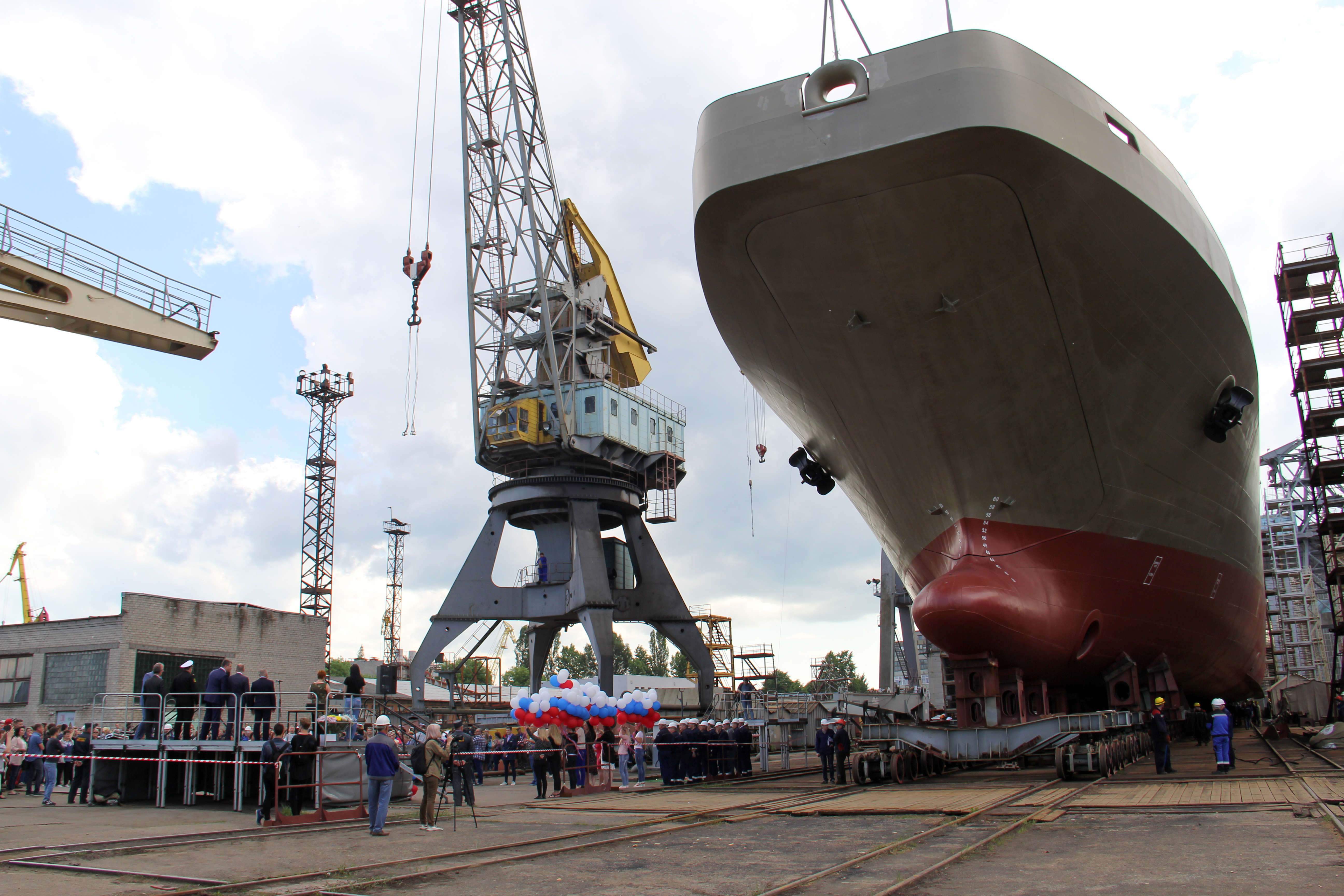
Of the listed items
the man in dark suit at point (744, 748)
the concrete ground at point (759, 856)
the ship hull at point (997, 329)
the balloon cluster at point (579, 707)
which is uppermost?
the ship hull at point (997, 329)

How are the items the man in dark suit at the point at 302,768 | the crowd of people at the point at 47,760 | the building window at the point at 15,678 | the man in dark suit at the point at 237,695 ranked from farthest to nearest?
the building window at the point at 15,678 → the crowd of people at the point at 47,760 → the man in dark suit at the point at 237,695 → the man in dark suit at the point at 302,768

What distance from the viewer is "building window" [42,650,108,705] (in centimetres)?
2320

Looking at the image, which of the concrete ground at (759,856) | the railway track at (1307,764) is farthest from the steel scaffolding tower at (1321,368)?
the concrete ground at (759,856)

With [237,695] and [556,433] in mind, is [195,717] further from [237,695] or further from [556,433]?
[556,433]

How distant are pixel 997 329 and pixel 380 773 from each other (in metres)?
8.87

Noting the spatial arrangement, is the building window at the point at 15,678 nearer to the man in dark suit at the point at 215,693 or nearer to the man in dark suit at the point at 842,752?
the man in dark suit at the point at 215,693

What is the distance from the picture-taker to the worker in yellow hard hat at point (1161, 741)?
11.8m

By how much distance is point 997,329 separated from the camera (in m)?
11.6

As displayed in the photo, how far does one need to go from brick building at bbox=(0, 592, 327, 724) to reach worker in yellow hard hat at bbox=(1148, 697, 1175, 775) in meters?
19.3

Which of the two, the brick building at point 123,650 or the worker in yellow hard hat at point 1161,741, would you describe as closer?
the worker in yellow hard hat at point 1161,741

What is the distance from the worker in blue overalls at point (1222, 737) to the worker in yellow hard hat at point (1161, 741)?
1.84 ft

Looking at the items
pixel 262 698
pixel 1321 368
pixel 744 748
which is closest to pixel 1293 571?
pixel 1321 368

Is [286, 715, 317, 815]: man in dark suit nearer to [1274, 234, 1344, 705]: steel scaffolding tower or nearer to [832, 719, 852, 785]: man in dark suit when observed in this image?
[832, 719, 852, 785]: man in dark suit

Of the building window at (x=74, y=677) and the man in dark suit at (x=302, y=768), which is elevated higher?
the building window at (x=74, y=677)
